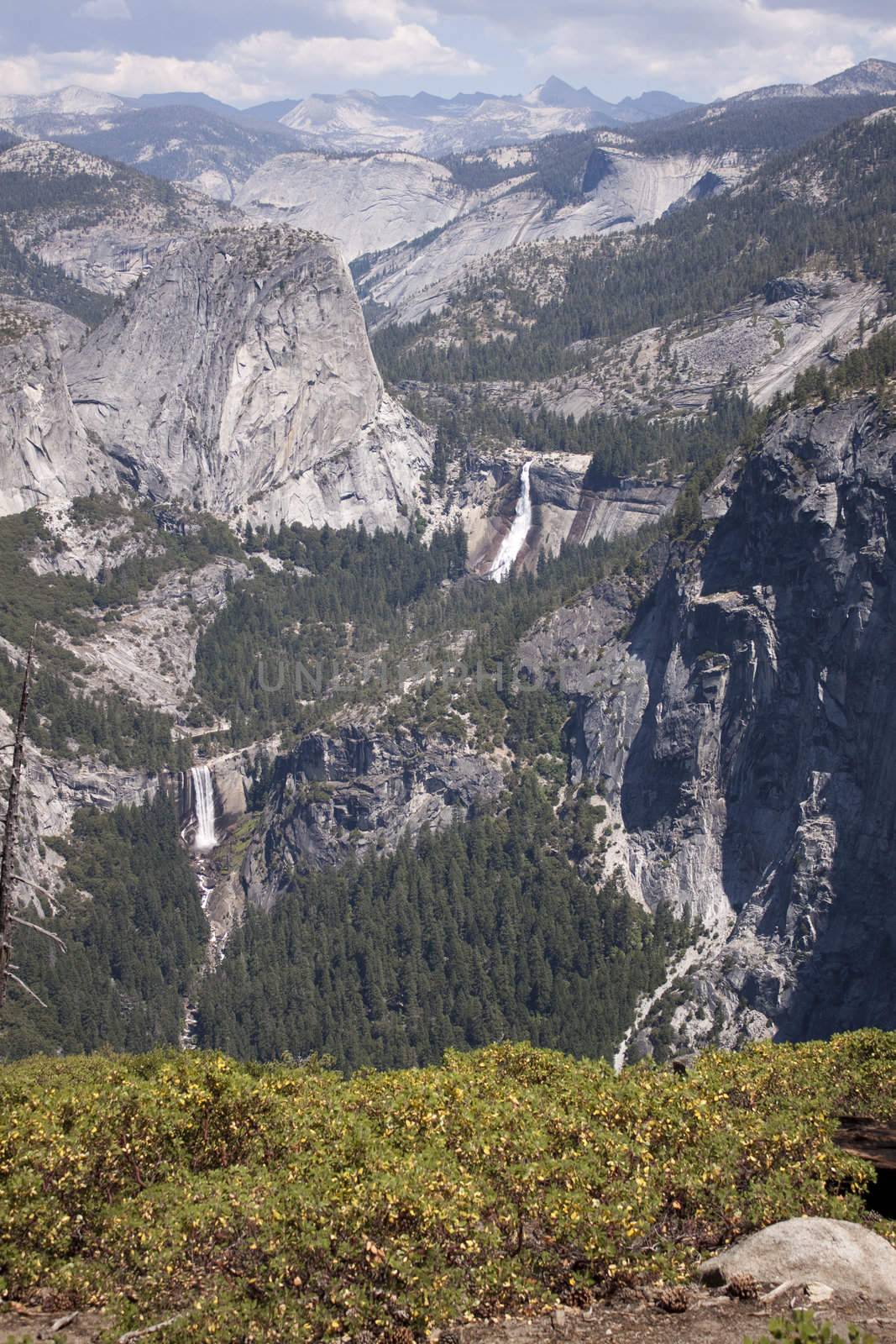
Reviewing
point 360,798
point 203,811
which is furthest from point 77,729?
point 360,798

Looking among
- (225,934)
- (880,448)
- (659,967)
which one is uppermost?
(880,448)

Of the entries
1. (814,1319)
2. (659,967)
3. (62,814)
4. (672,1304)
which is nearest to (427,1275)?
(672,1304)

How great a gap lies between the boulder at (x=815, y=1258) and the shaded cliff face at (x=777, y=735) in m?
96.3

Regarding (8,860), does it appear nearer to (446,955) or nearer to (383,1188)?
(383,1188)

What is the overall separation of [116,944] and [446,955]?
134ft

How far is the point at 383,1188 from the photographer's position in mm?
34000

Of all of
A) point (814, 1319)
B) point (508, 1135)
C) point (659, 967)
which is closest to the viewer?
point (814, 1319)

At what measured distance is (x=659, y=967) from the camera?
142 m

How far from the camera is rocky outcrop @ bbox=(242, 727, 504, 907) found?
17650cm

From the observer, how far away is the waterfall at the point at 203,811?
19600 cm

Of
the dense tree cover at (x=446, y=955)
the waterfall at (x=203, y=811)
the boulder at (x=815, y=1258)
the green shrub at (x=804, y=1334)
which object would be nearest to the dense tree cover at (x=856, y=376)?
the dense tree cover at (x=446, y=955)

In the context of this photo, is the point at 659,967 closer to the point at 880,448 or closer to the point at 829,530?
the point at 829,530

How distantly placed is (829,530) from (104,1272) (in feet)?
417

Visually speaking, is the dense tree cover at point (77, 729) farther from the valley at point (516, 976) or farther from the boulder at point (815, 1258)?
the boulder at point (815, 1258)
